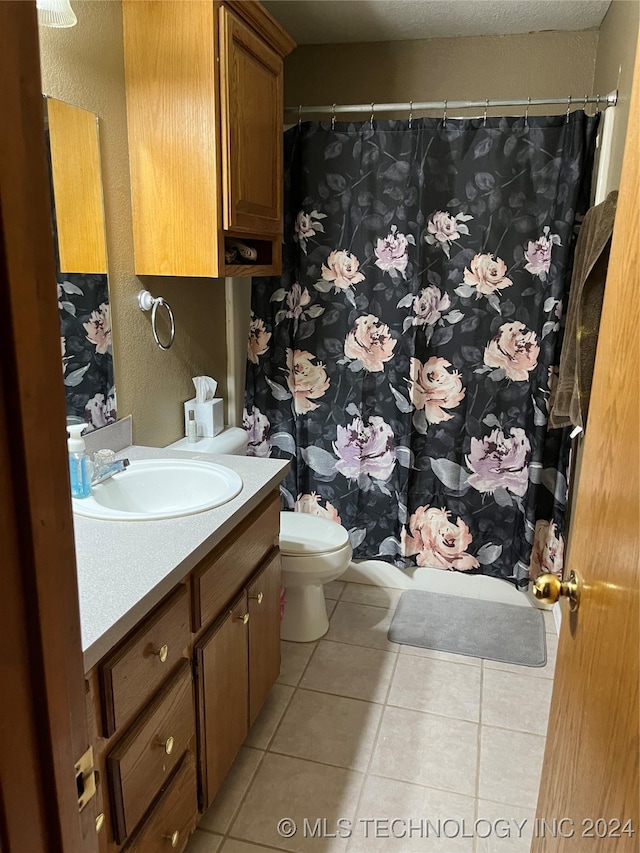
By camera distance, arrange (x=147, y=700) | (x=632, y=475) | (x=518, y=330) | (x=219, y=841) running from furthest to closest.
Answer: (x=518, y=330) < (x=219, y=841) < (x=147, y=700) < (x=632, y=475)

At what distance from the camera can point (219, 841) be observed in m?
1.73

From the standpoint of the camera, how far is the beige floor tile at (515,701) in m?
2.18

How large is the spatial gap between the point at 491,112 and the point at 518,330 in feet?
3.09

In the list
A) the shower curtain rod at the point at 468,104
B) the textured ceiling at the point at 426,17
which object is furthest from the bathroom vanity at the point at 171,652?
the textured ceiling at the point at 426,17

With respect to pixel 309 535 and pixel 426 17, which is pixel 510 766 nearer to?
pixel 309 535

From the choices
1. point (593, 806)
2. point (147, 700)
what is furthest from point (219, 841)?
point (593, 806)

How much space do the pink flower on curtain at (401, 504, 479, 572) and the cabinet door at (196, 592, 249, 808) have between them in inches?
48.5

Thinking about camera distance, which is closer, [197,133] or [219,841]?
[219,841]

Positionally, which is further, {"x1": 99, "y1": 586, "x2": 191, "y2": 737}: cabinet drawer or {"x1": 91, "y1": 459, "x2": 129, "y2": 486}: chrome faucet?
{"x1": 91, "y1": 459, "x2": 129, "y2": 486}: chrome faucet

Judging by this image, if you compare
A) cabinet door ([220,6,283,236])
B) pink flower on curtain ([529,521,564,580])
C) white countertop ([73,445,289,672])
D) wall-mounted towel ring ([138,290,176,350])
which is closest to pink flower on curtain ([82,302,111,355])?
wall-mounted towel ring ([138,290,176,350])

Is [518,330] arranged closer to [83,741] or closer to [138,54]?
[138,54]

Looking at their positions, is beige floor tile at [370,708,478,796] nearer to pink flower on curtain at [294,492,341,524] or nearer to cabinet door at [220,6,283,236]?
pink flower on curtain at [294,492,341,524]

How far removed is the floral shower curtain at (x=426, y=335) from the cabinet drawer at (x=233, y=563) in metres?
0.93

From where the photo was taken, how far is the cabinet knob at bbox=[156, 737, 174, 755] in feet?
4.58
